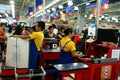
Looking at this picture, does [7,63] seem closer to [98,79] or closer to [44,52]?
[44,52]

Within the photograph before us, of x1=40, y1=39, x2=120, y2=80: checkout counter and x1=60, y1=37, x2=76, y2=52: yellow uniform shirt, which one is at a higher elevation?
x1=60, y1=37, x2=76, y2=52: yellow uniform shirt

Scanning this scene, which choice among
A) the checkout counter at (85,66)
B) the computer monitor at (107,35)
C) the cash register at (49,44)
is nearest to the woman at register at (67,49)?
the checkout counter at (85,66)

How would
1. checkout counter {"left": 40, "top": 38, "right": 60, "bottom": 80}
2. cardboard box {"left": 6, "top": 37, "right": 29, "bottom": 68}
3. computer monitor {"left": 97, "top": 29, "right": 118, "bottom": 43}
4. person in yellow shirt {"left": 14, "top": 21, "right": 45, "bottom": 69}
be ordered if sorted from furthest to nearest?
1. computer monitor {"left": 97, "top": 29, "right": 118, "bottom": 43}
2. checkout counter {"left": 40, "top": 38, "right": 60, "bottom": 80}
3. person in yellow shirt {"left": 14, "top": 21, "right": 45, "bottom": 69}
4. cardboard box {"left": 6, "top": 37, "right": 29, "bottom": 68}

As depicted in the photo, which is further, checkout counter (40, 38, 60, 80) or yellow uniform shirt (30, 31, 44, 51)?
checkout counter (40, 38, 60, 80)

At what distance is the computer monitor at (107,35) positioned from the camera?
5328mm

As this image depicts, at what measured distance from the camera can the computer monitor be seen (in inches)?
210

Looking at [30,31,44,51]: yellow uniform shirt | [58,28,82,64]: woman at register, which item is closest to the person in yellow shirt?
[30,31,44,51]: yellow uniform shirt

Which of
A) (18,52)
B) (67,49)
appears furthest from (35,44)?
(67,49)

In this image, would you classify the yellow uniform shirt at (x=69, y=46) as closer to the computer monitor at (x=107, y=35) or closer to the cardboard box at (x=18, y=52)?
the cardboard box at (x=18, y=52)

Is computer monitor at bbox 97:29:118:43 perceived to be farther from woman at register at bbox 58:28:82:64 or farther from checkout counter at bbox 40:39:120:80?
woman at register at bbox 58:28:82:64

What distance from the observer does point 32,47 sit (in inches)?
165

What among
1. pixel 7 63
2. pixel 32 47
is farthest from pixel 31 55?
pixel 7 63

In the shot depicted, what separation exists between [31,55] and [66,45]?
83cm

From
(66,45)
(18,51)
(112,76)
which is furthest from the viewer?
(112,76)
